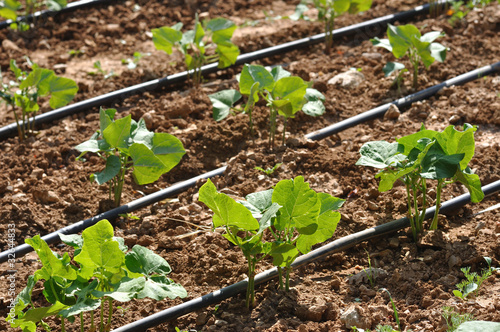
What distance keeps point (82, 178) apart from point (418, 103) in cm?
204

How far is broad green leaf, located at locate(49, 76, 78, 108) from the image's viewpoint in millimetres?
3422

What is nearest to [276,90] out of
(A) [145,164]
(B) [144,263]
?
(A) [145,164]

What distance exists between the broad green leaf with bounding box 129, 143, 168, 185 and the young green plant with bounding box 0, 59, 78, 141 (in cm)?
93

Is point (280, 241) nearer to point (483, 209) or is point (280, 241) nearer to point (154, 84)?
point (483, 209)

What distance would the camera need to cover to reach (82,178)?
314 centimetres

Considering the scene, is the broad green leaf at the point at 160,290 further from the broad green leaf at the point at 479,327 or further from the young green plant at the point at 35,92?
the young green plant at the point at 35,92

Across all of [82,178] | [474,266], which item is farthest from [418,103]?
[82,178]

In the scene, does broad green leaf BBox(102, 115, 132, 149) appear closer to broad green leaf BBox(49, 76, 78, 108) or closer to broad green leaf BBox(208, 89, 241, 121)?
broad green leaf BBox(208, 89, 241, 121)

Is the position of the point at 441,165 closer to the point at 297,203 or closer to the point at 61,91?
the point at 297,203

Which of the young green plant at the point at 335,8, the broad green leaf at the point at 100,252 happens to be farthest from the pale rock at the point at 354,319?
the young green plant at the point at 335,8

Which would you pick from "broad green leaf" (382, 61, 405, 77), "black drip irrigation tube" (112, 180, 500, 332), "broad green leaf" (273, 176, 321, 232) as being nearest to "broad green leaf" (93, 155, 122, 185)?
"black drip irrigation tube" (112, 180, 500, 332)

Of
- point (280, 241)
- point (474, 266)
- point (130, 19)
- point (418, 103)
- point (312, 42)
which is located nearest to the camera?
point (280, 241)

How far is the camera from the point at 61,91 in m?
3.44

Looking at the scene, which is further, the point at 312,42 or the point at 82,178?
the point at 312,42
